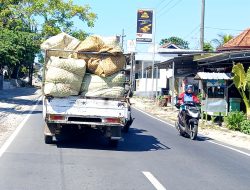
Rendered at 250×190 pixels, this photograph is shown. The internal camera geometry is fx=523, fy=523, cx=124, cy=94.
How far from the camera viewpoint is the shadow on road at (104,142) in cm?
1360

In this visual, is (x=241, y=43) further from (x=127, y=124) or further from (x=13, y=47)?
(x=127, y=124)

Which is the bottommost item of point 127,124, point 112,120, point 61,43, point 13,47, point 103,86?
point 127,124

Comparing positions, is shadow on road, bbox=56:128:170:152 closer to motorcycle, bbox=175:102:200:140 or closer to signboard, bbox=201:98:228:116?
motorcycle, bbox=175:102:200:140

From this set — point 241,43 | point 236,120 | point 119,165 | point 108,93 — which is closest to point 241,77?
point 236,120

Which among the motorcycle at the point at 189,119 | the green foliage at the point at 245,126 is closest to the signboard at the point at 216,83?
the green foliage at the point at 245,126

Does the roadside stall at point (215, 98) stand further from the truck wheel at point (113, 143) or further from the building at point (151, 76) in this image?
the building at point (151, 76)

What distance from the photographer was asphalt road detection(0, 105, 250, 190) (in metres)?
8.82

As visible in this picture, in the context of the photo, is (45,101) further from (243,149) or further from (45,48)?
(243,149)

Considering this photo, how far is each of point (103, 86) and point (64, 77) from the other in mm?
1013

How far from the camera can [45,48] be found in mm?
13930

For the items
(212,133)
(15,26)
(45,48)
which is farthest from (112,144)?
(15,26)

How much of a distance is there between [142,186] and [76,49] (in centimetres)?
601

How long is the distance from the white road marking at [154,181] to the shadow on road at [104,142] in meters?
3.50

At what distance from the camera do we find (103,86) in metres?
13.2
